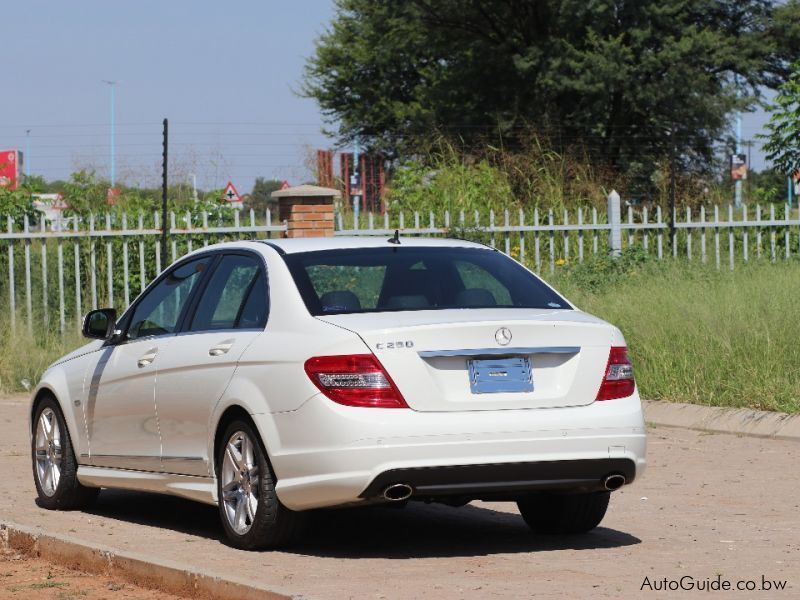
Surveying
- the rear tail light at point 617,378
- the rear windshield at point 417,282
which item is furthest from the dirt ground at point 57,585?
the rear tail light at point 617,378

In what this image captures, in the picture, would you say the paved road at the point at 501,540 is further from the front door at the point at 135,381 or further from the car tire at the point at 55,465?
the front door at the point at 135,381

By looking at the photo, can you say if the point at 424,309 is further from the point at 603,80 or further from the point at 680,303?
the point at 603,80

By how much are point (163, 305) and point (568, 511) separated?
2593mm

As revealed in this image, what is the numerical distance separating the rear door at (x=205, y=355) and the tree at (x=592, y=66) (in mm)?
25952

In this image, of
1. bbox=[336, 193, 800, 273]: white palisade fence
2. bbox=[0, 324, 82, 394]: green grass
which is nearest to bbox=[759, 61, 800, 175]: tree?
bbox=[336, 193, 800, 273]: white palisade fence

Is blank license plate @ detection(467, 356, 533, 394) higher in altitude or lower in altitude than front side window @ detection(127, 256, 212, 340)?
lower

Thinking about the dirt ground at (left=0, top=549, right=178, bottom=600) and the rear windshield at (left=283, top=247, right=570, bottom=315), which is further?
the rear windshield at (left=283, top=247, right=570, bottom=315)

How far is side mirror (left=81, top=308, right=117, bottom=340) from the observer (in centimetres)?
878

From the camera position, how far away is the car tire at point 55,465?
29.8 ft

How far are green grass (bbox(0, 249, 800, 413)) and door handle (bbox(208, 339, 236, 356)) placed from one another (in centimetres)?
586

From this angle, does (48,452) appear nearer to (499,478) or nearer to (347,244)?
(347,244)

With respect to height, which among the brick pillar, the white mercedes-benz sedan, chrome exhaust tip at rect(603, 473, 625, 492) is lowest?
chrome exhaust tip at rect(603, 473, 625, 492)

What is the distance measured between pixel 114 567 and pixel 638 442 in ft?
8.03

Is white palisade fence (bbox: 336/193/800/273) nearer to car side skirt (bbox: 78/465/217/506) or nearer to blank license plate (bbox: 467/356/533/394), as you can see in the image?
car side skirt (bbox: 78/465/217/506)
